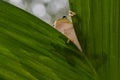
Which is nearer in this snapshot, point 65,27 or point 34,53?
point 34,53

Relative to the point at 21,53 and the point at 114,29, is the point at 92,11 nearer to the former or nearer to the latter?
the point at 114,29

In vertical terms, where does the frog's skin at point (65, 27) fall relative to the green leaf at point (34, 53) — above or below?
above

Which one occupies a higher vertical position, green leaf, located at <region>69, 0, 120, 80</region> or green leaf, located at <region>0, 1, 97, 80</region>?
green leaf, located at <region>69, 0, 120, 80</region>

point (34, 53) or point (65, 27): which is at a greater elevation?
point (65, 27)

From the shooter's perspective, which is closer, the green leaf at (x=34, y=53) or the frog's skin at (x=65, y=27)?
the green leaf at (x=34, y=53)
